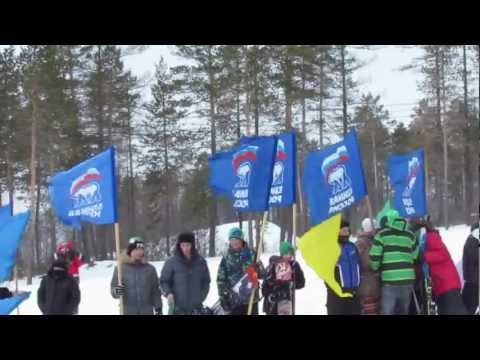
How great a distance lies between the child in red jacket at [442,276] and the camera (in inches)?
285

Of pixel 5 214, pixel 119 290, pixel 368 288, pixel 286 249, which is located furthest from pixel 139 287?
pixel 368 288

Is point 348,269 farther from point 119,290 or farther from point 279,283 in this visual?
point 119,290

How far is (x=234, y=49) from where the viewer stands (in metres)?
30.4

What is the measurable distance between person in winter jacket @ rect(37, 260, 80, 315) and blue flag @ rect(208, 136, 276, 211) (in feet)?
7.00

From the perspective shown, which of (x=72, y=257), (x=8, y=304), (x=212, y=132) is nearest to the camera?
(x=8, y=304)

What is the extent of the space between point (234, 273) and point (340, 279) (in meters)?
1.17

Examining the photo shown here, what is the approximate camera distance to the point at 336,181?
25.0ft

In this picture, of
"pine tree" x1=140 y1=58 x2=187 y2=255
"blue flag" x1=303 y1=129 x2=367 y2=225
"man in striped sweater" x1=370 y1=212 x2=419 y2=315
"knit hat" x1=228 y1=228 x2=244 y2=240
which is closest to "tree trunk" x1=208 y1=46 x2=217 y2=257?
"pine tree" x1=140 y1=58 x2=187 y2=255

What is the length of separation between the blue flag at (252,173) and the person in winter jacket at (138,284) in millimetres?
1222

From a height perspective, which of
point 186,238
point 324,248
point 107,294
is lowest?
point 107,294

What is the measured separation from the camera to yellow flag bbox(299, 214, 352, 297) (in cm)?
646

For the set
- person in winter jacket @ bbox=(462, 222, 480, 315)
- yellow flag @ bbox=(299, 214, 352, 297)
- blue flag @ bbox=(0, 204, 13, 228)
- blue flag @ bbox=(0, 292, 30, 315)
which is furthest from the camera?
person in winter jacket @ bbox=(462, 222, 480, 315)

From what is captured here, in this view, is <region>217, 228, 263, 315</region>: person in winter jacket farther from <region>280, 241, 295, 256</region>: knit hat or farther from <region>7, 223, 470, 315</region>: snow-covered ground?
<region>7, 223, 470, 315</region>: snow-covered ground

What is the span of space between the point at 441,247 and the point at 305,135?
3074 centimetres
